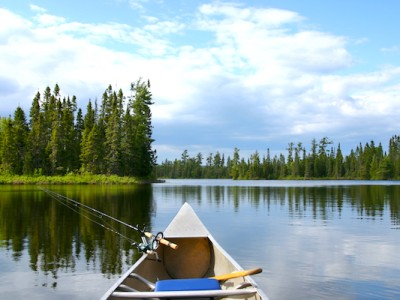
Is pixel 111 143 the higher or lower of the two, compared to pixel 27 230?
higher

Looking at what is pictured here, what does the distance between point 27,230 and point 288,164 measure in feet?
562

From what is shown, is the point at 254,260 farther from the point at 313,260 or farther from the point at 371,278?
the point at 371,278

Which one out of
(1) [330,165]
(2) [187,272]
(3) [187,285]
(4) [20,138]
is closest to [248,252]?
(2) [187,272]

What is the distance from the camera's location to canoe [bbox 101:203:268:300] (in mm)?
7145

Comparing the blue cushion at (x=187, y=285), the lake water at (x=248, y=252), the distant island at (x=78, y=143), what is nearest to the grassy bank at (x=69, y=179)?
the distant island at (x=78, y=143)

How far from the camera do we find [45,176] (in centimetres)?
7925

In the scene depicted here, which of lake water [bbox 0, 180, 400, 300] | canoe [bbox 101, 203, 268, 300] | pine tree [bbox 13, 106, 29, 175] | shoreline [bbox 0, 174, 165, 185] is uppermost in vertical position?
pine tree [bbox 13, 106, 29, 175]

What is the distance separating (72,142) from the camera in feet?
290

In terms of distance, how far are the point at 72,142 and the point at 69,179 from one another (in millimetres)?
12646

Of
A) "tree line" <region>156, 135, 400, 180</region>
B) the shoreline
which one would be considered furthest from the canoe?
"tree line" <region>156, 135, 400, 180</region>

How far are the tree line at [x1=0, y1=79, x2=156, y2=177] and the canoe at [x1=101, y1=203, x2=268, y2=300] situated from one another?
73.8 metres

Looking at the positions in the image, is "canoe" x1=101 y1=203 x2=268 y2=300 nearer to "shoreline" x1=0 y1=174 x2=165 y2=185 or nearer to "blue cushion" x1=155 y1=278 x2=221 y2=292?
"blue cushion" x1=155 y1=278 x2=221 y2=292

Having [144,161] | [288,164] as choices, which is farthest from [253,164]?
[144,161]

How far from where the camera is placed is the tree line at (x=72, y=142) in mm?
81062
